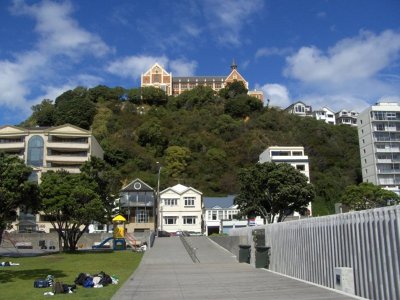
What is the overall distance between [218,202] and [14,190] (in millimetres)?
48228

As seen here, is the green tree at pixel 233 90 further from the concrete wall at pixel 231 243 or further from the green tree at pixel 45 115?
the concrete wall at pixel 231 243

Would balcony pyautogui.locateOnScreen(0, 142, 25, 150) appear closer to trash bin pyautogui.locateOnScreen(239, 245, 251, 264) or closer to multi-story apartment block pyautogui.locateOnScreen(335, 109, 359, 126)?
trash bin pyautogui.locateOnScreen(239, 245, 251, 264)

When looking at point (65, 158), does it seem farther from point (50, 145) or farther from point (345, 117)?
point (345, 117)

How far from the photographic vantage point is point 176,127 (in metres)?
106

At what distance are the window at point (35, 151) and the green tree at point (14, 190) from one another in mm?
46210

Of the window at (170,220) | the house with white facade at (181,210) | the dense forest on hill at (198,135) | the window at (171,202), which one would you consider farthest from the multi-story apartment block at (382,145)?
the window at (170,220)

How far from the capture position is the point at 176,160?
92688mm

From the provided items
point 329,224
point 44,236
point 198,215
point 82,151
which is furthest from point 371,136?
point 329,224

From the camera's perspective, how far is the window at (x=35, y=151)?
78.2 meters

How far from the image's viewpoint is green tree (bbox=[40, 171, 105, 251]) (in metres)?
36.9

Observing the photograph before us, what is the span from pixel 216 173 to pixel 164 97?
3617 cm

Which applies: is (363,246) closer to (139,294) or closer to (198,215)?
(139,294)

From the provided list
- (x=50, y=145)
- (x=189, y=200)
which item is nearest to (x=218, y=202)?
(x=189, y=200)

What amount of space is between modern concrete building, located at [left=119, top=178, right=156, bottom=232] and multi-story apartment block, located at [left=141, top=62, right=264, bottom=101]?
208ft
